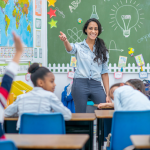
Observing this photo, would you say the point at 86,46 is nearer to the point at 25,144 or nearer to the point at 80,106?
the point at 80,106

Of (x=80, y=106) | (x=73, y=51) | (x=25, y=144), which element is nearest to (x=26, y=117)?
(x=25, y=144)

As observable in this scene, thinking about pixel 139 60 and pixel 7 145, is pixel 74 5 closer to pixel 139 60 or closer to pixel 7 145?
pixel 139 60

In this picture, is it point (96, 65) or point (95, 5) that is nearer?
point (96, 65)

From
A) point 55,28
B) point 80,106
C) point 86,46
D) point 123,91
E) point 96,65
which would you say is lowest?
point 80,106

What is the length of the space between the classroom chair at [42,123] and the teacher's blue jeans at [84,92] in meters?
0.91

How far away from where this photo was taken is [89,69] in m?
2.64

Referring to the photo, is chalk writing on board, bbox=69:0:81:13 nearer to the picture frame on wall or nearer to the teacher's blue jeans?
the picture frame on wall

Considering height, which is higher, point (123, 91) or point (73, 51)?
point (73, 51)

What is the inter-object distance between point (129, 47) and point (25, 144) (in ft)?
12.5

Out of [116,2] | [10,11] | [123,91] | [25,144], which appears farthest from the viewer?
[116,2]

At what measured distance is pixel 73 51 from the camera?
2.67m

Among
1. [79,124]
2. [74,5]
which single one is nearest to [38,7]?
[74,5]

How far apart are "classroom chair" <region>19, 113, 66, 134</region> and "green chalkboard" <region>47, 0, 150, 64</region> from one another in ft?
10.4

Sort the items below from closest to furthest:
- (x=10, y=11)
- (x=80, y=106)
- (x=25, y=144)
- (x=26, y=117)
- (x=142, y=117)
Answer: (x=25, y=144), (x=26, y=117), (x=142, y=117), (x=80, y=106), (x=10, y=11)
